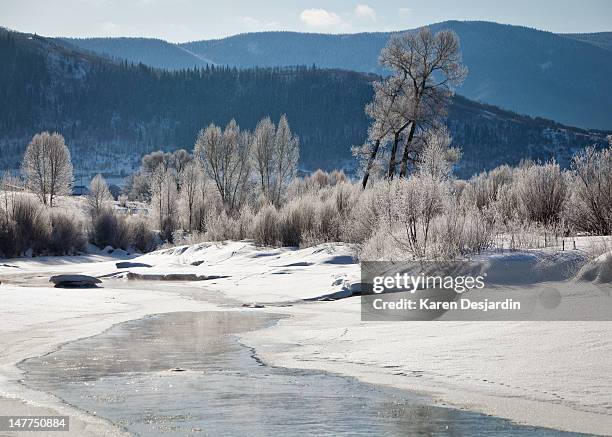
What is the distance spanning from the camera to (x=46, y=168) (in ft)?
223

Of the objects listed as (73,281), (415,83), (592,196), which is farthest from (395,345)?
(415,83)

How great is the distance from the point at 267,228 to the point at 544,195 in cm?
1275

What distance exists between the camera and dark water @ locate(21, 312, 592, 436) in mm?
6516

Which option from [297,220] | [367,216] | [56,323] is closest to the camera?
[56,323]

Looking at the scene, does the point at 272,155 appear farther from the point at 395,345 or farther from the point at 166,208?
the point at 395,345

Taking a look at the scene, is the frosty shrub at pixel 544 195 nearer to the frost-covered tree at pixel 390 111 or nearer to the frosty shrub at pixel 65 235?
the frost-covered tree at pixel 390 111

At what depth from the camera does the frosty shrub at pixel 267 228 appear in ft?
104

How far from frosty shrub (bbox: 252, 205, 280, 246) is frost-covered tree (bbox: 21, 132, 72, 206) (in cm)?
3992

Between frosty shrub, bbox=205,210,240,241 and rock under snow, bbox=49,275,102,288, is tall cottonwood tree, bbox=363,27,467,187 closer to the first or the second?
frosty shrub, bbox=205,210,240,241

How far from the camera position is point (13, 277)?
104 ft

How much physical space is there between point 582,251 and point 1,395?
11.4m

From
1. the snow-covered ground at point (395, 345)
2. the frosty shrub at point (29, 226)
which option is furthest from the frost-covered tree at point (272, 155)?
the snow-covered ground at point (395, 345)

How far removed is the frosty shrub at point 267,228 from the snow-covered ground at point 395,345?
391 inches

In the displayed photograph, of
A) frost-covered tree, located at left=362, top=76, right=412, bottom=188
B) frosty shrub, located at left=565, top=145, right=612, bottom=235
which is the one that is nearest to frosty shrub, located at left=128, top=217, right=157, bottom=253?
frost-covered tree, located at left=362, top=76, right=412, bottom=188
